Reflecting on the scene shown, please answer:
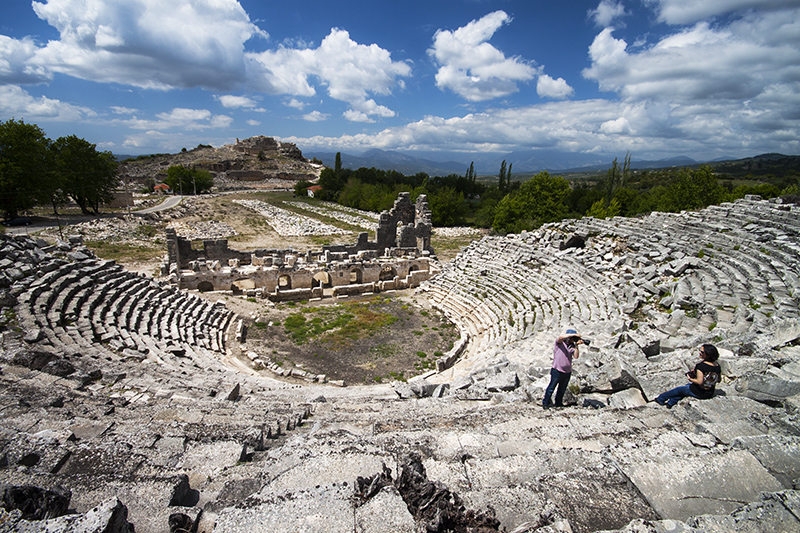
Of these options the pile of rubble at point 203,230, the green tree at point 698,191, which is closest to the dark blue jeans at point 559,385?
the green tree at point 698,191

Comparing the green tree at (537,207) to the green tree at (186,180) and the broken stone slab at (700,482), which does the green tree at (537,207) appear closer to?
the broken stone slab at (700,482)

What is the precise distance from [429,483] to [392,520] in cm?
53

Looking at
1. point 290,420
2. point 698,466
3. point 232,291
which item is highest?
point 698,466

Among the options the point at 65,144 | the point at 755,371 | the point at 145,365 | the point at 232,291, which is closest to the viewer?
the point at 755,371

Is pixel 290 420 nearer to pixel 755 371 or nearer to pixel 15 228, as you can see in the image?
pixel 755 371

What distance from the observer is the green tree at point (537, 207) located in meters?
37.9

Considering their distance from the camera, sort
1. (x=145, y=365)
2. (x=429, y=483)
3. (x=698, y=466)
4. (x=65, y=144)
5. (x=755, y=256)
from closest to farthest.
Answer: (x=429, y=483)
(x=698, y=466)
(x=145, y=365)
(x=755, y=256)
(x=65, y=144)

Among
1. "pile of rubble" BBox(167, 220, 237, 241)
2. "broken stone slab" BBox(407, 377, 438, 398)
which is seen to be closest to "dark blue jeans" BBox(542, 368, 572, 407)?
"broken stone slab" BBox(407, 377, 438, 398)

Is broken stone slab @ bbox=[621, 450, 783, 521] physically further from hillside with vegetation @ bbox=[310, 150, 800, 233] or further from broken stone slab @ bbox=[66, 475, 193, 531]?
hillside with vegetation @ bbox=[310, 150, 800, 233]

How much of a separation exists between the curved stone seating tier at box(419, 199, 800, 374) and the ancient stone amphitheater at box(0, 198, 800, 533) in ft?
0.43

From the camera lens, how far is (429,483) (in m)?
3.59

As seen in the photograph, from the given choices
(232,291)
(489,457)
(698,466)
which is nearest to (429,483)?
(489,457)

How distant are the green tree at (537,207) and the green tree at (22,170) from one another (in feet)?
134

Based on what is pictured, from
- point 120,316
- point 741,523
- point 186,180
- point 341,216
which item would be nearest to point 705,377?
point 741,523
